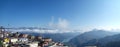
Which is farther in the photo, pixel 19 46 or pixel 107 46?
pixel 107 46

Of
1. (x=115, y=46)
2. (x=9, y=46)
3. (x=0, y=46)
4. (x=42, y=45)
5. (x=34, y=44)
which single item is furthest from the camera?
(x=115, y=46)

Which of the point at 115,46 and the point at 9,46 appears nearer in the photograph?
the point at 9,46

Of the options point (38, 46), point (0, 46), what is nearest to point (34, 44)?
point (38, 46)

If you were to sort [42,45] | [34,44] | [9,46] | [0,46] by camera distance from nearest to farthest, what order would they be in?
[0,46], [9,46], [34,44], [42,45]

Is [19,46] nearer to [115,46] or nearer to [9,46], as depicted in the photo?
[9,46]

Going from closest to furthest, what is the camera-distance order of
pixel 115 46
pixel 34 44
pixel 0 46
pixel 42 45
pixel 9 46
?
1. pixel 0 46
2. pixel 9 46
3. pixel 34 44
4. pixel 42 45
5. pixel 115 46

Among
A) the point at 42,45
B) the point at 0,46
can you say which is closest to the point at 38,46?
the point at 42,45

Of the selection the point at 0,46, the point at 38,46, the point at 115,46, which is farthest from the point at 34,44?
the point at 115,46

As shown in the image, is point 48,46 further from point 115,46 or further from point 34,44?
point 115,46
